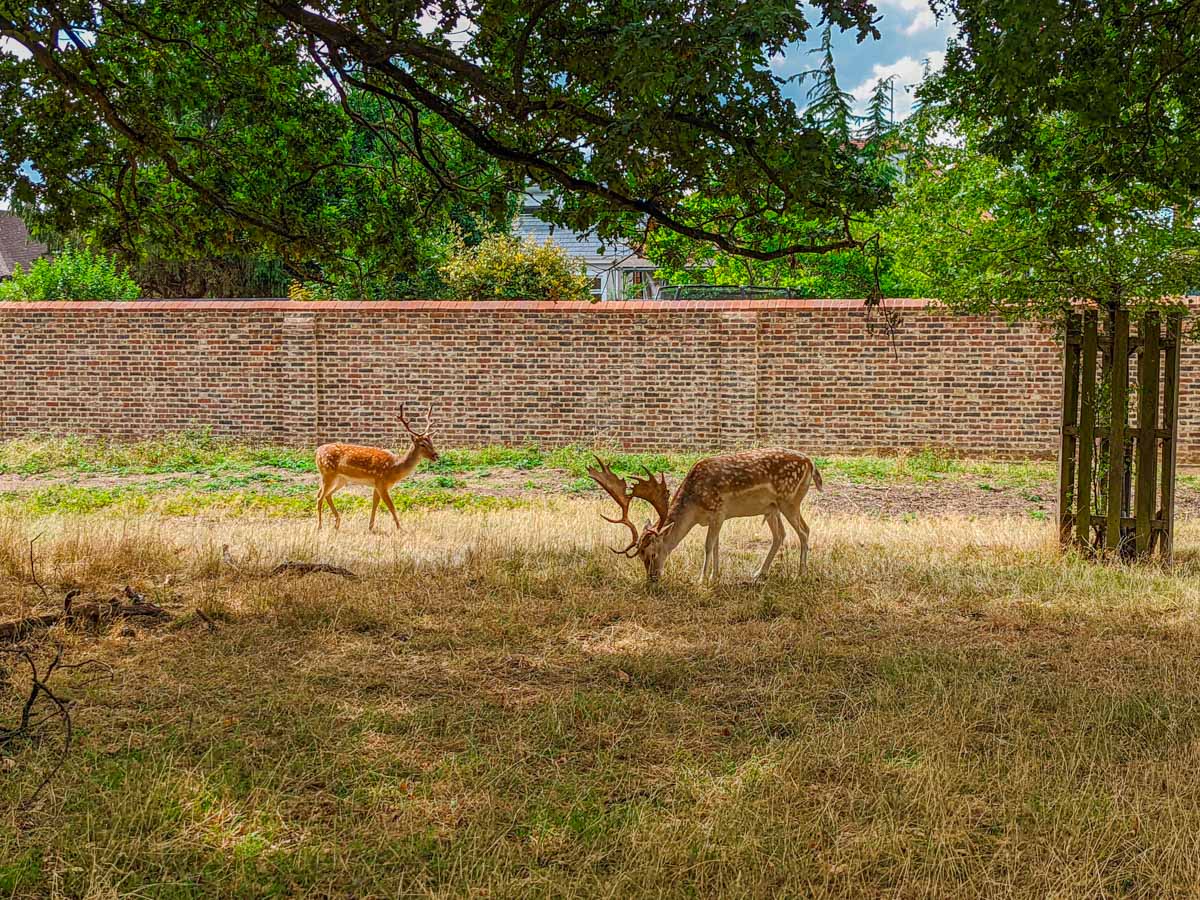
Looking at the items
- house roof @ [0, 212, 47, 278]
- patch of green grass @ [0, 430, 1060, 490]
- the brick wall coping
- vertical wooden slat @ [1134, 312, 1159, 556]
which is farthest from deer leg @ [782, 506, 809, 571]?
house roof @ [0, 212, 47, 278]

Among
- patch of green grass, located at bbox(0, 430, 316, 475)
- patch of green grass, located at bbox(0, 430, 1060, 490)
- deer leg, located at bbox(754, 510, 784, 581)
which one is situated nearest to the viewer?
deer leg, located at bbox(754, 510, 784, 581)

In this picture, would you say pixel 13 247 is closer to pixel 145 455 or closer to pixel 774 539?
pixel 145 455

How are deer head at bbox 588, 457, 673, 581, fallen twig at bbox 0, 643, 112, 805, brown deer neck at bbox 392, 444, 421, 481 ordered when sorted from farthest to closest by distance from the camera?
brown deer neck at bbox 392, 444, 421, 481, deer head at bbox 588, 457, 673, 581, fallen twig at bbox 0, 643, 112, 805

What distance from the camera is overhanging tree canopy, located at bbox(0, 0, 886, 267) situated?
4.34 metres

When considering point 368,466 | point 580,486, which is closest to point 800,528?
point 368,466

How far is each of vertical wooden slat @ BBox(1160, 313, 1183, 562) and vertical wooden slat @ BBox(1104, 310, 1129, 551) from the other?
1.05ft

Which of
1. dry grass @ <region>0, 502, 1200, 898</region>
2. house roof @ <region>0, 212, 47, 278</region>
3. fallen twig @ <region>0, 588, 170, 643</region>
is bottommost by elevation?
dry grass @ <region>0, 502, 1200, 898</region>

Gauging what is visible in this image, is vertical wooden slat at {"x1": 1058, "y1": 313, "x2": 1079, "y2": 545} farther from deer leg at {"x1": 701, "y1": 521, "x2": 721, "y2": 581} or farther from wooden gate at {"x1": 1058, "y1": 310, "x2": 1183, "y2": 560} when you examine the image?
deer leg at {"x1": 701, "y1": 521, "x2": 721, "y2": 581}

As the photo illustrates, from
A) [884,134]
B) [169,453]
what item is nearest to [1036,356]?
[884,134]

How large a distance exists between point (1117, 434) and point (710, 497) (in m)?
3.35

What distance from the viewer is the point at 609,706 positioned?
14.8 feet

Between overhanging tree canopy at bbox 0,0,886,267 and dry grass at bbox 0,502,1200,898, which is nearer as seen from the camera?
dry grass at bbox 0,502,1200,898

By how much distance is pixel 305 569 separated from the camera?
720 cm

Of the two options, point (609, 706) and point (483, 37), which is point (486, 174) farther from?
point (609, 706)
